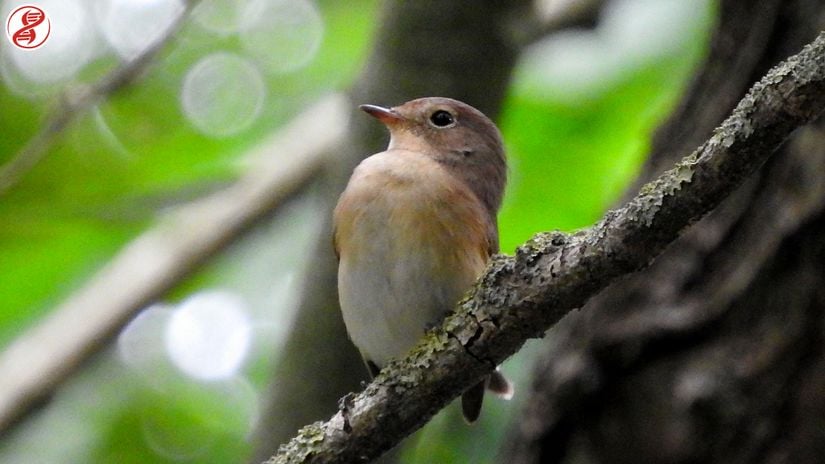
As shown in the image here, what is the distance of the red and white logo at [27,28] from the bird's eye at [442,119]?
1.79 m

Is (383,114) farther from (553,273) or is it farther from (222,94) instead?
(222,94)

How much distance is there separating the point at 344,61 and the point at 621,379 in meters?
3.07

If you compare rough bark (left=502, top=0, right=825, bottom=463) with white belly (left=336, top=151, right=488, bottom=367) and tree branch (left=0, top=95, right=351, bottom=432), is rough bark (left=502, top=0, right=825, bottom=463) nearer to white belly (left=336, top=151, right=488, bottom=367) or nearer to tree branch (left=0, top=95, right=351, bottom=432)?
white belly (left=336, top=151, right=488, bottom=367)

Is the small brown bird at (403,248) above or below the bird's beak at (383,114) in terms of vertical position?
below

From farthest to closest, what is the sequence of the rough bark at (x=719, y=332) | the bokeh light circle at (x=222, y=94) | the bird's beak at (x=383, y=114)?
the bokeh light circle at (x=222, y=94) → the bird's beak at (x=383, y=114) → the rough bark at (x=719, y=332)

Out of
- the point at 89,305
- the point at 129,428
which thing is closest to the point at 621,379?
the point at 89,305

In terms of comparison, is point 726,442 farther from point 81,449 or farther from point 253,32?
point 253,32

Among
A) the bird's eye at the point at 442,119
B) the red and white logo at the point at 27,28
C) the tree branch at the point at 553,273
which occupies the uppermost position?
the red and white logo at the point at 27,28

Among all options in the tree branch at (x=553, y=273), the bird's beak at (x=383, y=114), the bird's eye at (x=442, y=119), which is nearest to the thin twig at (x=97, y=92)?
the bird's beak at (x=383, y=114)

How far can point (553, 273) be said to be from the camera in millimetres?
2664

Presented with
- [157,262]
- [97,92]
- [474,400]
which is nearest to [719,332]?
[474,400]

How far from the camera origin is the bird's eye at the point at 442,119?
16.0 ft

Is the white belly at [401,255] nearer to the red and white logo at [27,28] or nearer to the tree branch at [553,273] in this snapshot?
the tree branch at [553,273]

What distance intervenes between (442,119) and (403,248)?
98cm
